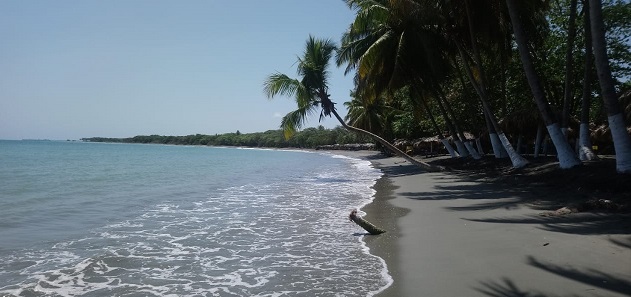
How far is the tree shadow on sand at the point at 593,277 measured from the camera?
395 centimetres

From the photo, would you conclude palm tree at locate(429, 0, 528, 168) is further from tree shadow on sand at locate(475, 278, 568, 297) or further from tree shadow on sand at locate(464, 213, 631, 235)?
tree shadow on sand at locate(475, 278, 568, 297)

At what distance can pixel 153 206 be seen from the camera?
12094 millimetres

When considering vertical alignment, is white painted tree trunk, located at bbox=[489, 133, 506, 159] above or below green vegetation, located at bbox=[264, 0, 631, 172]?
below

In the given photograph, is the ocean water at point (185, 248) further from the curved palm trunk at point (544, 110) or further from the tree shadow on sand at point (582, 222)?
the curved palm trunk at point (544, 110)

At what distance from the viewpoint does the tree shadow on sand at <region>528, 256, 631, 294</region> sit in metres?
3.95

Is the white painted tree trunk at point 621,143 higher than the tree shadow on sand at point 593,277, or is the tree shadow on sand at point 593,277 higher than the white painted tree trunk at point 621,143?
the white painted tree trunk at point 621,143

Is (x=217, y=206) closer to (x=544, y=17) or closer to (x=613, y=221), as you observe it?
(x=613, y=221)

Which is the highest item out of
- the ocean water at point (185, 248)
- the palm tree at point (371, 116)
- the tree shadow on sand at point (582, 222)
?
the palm tree at point (371, 116)

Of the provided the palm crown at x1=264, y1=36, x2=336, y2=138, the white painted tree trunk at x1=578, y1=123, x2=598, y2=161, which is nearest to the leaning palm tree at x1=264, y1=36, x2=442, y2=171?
the palm crown at x1=264, y1=36, x2=336, y2=138

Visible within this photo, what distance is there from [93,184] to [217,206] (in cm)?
898

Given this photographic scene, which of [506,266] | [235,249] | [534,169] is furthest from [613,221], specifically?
[534,169]

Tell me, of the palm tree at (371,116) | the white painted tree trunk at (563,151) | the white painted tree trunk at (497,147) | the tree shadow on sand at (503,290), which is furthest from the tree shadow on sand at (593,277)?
the palm tree at (371,116)

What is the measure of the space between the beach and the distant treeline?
4164 cm

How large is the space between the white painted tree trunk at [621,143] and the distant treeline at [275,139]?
40500 mm
